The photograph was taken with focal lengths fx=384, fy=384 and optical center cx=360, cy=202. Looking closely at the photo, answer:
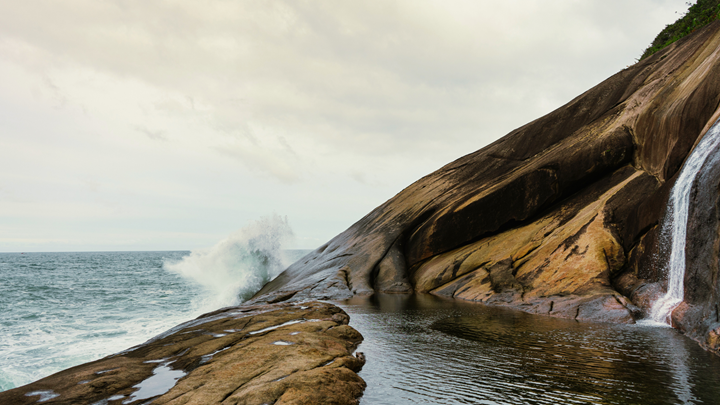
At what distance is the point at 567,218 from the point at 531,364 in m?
13.5

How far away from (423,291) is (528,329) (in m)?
11.2

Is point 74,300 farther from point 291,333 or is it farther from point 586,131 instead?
point 586,131

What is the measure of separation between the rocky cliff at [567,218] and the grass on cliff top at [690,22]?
5.65 metres

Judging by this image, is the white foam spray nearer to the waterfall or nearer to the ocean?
the ocean

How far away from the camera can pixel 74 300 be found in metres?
29.5

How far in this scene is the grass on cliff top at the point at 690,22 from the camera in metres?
24.4

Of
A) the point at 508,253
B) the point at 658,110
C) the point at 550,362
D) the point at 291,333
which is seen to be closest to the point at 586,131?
the point at 658,110

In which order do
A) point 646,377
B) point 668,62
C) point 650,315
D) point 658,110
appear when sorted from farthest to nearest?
point 668,62 → point 658,110 → point 650,315 → point 646,377

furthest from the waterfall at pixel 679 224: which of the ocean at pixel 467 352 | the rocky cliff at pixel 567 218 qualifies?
the ocean at pixel 467 352

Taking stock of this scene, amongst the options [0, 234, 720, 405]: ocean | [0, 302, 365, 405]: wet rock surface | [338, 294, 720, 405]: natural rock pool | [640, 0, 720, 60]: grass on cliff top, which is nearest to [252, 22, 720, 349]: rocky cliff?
[338, 294, 720, 405]: natural rock pool

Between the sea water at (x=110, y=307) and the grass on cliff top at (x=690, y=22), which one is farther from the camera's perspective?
the grass on cliff top at (x=690, y=22)

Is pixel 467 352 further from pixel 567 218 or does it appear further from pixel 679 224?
pixel 567 218

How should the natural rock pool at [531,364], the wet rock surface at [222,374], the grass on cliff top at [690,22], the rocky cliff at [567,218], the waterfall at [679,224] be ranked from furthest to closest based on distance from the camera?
the grass on cliff top at [690,22] < the rocky cliff at [567,218] < the waterfall at [679,224] < the natural rock pool at [531,364] < the wet rock surface at [222,374]

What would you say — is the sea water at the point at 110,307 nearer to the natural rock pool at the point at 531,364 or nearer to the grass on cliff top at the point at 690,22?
the natural rock pool at the point at 531,364
